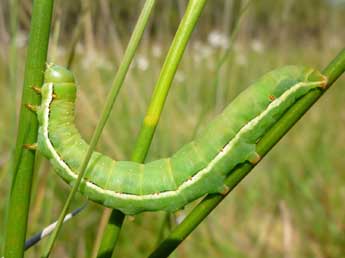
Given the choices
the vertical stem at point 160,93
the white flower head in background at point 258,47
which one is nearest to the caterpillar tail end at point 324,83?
the vertical stem at point 160,93

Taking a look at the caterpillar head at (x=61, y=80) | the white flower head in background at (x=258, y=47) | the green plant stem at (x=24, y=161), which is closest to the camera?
the green plant stem at (x=24, y=161)

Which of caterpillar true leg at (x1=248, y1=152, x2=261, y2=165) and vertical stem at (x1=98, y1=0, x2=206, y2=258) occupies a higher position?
vertical stem at (x1=98, y1=0, x2=206, y2=258)

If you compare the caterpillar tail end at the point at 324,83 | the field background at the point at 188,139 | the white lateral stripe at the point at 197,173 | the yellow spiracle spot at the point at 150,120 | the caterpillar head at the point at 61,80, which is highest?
the caterpillar tail end at the point at 324,83

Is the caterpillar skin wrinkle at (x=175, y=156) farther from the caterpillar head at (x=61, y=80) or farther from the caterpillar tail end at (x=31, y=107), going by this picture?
the caterpillar tail end at (x=31, y=107)

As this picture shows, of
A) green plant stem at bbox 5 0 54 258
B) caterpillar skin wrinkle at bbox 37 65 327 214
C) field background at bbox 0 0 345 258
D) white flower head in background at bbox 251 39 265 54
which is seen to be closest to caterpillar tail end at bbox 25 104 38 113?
green plant stem at bbox 5 0 54 258

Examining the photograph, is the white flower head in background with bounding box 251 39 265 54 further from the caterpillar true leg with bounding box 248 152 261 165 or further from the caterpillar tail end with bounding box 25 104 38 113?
the caterpillar tail end with bounding box 25 104 38 113

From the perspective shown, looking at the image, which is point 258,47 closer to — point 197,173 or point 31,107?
point 197,173

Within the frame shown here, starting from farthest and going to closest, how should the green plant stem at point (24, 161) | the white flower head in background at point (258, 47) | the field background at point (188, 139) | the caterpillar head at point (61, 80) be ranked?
the white flower head in background at point (258, 47)
the field background at point (188, 139)
the caterpillar head at point (61, 80)
the green plant stem at point (24, 161)

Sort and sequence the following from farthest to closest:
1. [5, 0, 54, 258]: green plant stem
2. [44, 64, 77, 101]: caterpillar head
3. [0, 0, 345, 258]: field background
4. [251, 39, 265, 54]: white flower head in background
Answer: [251, 39, 265, 54]: white flower head in background, [0, 0, 345, 258]: field background, [44, 64, 77, 101]: caterpillar head, [5, 0, 54, 258]: green plant stem
